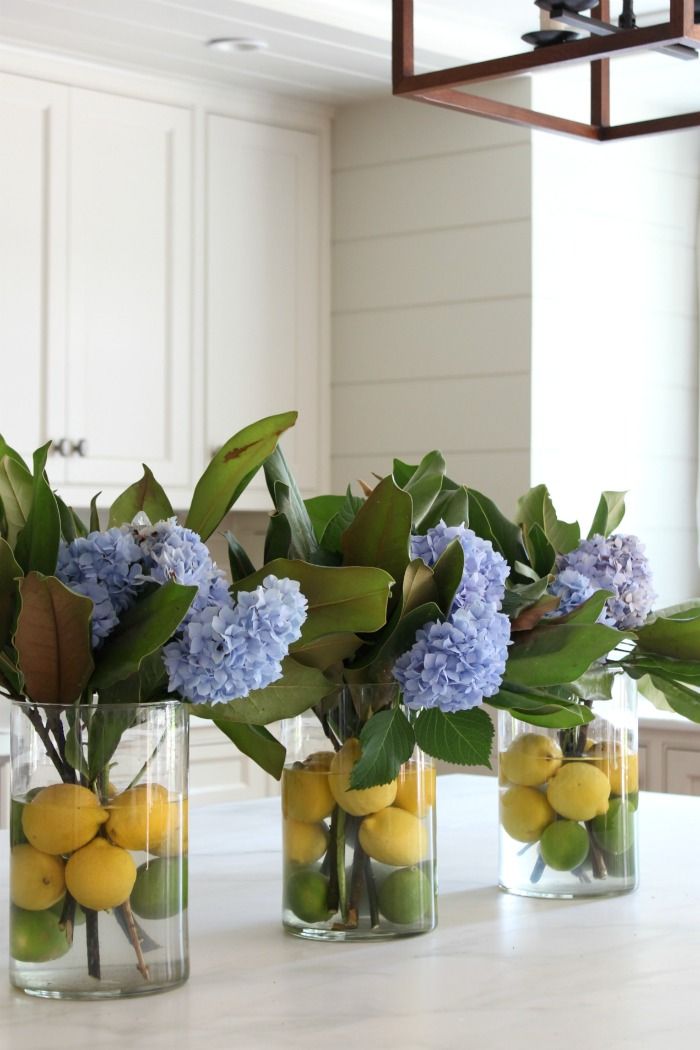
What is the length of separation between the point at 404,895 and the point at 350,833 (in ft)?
0.23

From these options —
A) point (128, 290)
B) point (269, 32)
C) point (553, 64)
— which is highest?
point (269, 32)

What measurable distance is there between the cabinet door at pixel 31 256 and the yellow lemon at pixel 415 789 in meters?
2.39

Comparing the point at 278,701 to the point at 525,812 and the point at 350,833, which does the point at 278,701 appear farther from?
the point at 525,812

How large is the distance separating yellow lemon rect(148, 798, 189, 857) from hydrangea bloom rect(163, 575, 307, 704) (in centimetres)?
7

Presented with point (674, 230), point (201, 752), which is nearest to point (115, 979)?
point (201, 752)

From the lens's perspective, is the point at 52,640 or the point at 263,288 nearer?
the point at 52,640

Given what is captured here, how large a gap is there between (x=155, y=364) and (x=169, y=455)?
0.22 metres

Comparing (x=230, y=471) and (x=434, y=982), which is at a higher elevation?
(x=230, y=471)

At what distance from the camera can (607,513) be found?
1339mm

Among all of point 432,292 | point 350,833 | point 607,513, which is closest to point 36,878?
point 350,833

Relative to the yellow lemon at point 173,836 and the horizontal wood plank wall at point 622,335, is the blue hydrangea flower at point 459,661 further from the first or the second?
the horizontal wood plank wall at point 622,335

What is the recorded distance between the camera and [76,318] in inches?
138

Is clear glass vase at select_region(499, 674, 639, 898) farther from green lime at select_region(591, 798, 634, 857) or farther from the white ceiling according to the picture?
the white ceiling

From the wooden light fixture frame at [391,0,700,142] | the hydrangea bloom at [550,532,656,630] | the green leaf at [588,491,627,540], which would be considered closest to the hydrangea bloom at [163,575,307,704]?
the hydrangea bloom at [550,532,656,630]
